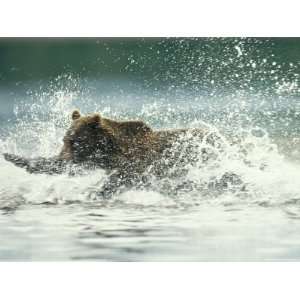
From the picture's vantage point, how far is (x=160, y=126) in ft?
8.62

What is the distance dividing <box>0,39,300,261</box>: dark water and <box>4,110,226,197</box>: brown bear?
0.04 meters

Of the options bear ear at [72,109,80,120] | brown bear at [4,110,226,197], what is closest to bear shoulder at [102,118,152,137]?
brown bear at [4,110,226,197]

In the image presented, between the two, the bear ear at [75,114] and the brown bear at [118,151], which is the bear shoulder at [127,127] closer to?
the brown bear at [118,151]

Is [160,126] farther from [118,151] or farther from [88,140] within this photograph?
[88,140]

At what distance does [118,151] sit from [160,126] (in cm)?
22

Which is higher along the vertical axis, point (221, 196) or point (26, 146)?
point (26, 146)

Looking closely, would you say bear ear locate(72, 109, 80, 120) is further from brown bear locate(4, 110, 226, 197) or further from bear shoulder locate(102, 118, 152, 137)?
bear shoulder locate(102, 118, 152, 137)

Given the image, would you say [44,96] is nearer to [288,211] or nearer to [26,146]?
[26,146]

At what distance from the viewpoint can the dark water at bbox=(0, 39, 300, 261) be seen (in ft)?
8.48

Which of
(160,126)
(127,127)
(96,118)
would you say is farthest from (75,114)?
(160,126)
